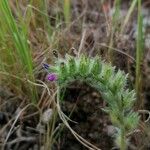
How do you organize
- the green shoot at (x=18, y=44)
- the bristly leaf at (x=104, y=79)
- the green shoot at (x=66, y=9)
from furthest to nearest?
1. the green shoot at (x=66, y=9)
2. the green shoot at (x=18, y=44)
3. the bristly leaf at (x=104, y=79)

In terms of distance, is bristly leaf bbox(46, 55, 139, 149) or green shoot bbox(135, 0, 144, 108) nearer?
bristly leaf bbox(46, 55, 139, 149)

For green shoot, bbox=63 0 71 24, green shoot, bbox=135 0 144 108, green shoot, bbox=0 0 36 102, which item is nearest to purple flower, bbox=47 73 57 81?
green shoot, bbox=0 0 36 102

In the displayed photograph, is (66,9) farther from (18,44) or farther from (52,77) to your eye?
(52,77)

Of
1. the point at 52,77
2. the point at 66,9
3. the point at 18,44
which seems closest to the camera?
the point at 52,77

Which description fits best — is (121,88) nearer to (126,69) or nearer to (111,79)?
(111,79)

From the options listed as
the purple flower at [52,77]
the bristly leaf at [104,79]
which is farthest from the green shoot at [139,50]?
the purple flower at [52,77]

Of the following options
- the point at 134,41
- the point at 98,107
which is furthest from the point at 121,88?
the point at 134,41

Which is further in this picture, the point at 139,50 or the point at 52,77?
the point at 139,50

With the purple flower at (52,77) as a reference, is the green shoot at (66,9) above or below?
below

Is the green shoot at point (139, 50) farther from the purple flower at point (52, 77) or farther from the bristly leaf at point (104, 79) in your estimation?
the purple flower at point (52, 77)

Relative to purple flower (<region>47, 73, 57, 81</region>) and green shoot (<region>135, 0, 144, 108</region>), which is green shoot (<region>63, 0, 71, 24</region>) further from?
purple flower (<region>47, 73, 57, 81</region>)

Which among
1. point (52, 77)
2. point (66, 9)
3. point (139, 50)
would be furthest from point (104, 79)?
point (66, 9)
